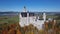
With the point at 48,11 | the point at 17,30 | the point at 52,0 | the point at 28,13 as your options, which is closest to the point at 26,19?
the point at 28,13

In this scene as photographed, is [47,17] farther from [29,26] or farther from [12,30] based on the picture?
[12,30]

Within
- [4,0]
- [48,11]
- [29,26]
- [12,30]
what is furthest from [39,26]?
[4,0]

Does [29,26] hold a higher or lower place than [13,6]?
lower

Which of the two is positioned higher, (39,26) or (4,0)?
(4,0)

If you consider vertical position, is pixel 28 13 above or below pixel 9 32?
above

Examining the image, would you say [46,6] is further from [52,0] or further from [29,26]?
[29,26]

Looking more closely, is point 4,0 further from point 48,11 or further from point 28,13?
point 48,11

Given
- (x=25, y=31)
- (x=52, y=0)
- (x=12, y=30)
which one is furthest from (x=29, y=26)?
(x=52, y=0)

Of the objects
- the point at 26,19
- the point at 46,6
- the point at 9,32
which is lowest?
the point at 9,32
